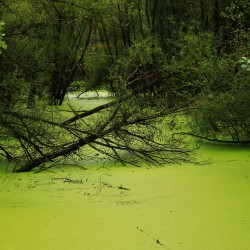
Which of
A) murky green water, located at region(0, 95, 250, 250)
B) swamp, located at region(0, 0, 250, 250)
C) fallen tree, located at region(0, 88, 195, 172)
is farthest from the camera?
fallen tree, located at region(0, 88, 195, 172)

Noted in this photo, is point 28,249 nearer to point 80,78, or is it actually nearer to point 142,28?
point 142,28

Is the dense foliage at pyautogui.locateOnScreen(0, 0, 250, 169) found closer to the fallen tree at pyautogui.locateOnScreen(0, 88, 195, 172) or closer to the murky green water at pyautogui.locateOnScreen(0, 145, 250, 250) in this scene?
the fallen tree at pyautogui.locateOnScreen(0, 88, 195, 172)

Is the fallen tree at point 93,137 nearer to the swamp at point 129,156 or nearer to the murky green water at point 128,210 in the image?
the swamp at point 129,156

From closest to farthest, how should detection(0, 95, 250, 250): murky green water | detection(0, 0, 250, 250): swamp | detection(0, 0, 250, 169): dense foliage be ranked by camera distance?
detection(0, 95, 250, 250): murky green water
detection(0, 0, 250, 250): swamp
detection(0, 0, 250, 169): dense foliage

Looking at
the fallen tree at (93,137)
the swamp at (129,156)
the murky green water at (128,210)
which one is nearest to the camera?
the murky green water at (128,210)

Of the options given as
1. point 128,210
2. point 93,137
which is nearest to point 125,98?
point 93,137

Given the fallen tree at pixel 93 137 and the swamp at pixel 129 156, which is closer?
the swamp at pixel 129 156

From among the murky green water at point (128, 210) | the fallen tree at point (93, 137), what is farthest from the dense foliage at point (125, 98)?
the murky green water at point (128, 210)

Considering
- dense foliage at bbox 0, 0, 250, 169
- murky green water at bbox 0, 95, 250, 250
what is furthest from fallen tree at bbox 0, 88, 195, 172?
murky green water at bbox 0, 95, 250, 250

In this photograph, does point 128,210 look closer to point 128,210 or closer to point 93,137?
point 128,210

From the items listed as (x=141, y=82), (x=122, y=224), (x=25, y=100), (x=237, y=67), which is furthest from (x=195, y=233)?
(x=141, y=82)

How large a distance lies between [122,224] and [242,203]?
1020 millimetres

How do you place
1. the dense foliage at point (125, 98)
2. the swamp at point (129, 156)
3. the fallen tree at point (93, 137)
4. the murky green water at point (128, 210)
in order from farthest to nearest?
the dense foliage at point (125, 98) < the fallen tree at point (93, 137) < the swamp at point (129, 156) < the murky green water at point (128, 210)

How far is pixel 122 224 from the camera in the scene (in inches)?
117
